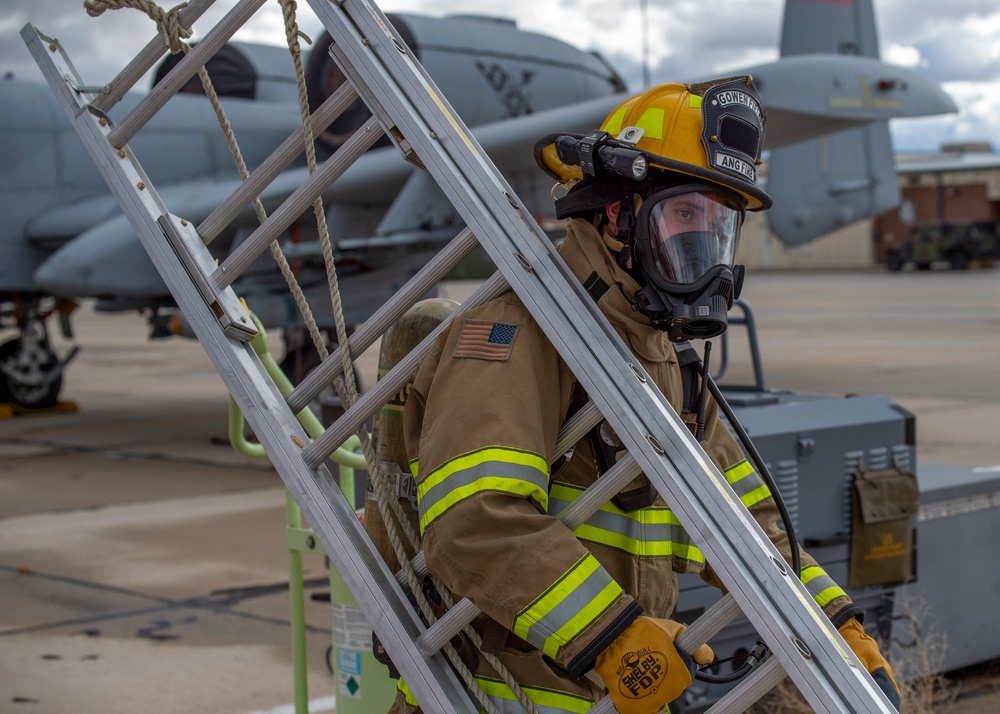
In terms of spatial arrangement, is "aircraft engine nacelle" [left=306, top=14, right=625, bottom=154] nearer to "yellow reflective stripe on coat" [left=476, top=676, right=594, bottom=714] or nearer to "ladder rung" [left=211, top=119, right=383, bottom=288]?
"ladder rung" [left=211, top=119, right=383, bottom=288]

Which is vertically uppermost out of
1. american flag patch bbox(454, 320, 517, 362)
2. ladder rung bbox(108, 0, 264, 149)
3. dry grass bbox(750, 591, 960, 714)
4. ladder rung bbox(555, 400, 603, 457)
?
ladder rung bbox(108, 0, 264, 149)

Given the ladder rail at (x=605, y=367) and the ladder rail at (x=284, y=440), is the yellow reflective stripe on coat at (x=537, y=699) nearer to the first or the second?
the ladder rail at (x=284, y=440)

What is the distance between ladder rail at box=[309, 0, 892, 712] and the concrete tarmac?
2.86 metres

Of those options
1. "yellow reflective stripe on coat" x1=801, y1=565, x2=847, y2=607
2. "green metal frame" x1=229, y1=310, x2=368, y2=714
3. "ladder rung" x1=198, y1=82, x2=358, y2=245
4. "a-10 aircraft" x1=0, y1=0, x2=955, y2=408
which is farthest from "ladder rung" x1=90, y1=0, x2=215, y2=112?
"a-10 aircraft" x1=0, y1=0, x2=955, y2=408

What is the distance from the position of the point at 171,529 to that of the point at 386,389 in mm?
5753

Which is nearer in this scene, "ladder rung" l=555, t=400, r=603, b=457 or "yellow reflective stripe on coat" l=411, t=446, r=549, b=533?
"yellow reflective stripe on coat" l=411, t=446, r=549, b=533

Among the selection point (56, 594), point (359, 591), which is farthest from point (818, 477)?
point (56, 594)

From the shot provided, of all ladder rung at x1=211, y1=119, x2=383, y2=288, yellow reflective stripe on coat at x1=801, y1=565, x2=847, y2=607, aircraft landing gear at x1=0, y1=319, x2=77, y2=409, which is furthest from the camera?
aircraft landing gear at x1=0, y1=319, x2=77, y2=409

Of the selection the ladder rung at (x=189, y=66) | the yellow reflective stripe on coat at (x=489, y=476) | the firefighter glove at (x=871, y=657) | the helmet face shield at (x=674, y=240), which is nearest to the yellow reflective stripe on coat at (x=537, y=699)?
the yellow reflective stripe on coat at (x=489, y=476)

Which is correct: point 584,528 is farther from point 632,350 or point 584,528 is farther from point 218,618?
point 218,618

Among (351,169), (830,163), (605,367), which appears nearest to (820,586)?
(605,367)

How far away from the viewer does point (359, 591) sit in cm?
205

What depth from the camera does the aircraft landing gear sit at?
41.3ft

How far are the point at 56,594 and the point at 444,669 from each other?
14.9 feet
